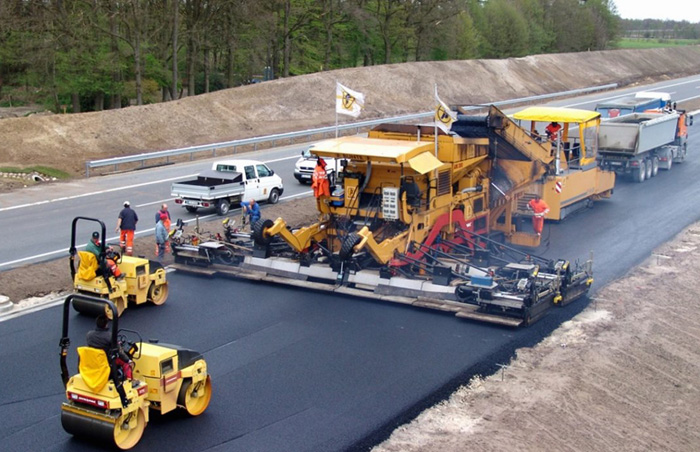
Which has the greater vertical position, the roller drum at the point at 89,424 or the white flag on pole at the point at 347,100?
the white flag on pole at the point at 347,100

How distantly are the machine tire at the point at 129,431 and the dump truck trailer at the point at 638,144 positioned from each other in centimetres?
2287

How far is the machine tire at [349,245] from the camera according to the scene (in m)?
15.9

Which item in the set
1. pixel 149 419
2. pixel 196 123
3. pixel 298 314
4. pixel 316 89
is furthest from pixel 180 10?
pixel 149 419

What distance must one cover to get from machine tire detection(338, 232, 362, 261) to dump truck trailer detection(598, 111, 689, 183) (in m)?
16.2

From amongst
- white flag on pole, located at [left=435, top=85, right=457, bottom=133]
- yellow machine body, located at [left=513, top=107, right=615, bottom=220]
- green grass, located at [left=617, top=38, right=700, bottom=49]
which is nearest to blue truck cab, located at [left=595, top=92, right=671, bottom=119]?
yellow machine body, located at [left=513, top=107, right=615, bottom=220]

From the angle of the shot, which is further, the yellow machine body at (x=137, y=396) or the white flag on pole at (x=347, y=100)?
the white flag on pole at (x=347, y=100)

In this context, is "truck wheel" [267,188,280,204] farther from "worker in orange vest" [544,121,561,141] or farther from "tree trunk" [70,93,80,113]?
"tree trunk" [70,93,80,113]

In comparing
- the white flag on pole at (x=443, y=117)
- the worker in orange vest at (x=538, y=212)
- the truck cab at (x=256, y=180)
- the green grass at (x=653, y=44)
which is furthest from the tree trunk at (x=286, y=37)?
the green grass at (x=653, y=44)

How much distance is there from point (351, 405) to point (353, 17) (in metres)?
54.0

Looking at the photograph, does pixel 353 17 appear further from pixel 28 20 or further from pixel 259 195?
pixel 259 195

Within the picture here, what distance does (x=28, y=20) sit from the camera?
41250mm

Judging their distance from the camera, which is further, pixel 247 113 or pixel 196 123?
pixel 247 113

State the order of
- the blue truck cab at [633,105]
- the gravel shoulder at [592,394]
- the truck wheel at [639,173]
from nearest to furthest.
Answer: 1. the gravel shoulder at [592,394]
2. the truck wheel at [639,173]
3. the blue truck cab at [633,105]

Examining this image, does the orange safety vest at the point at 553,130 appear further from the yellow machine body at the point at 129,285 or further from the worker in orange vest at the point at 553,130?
the yellow machine body at the point at 129,285
